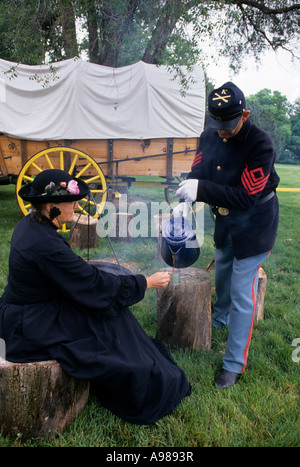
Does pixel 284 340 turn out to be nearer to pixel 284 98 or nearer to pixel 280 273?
pixel 280 273

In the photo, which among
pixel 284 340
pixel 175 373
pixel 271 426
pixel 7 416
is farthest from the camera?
pixel 284 340

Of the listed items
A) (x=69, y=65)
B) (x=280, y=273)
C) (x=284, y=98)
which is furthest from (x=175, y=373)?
(x=284, y=98)

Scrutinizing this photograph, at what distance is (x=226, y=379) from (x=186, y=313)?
1.88 ft

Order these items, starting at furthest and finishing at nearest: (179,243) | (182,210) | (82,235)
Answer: (82,235) → (182,210) → (179,243)

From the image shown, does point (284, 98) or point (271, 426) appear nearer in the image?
point (271, 426)

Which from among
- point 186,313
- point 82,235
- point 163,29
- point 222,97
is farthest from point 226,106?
point 163,29

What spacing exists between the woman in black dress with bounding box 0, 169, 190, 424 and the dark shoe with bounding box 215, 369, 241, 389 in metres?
0.47

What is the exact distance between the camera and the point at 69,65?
6086mm

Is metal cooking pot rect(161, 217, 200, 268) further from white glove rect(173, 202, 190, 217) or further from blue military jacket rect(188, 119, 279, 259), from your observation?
blue military jacket rect(188, 119, 279, 259)

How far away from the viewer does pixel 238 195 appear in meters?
2.28

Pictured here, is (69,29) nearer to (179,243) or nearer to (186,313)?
(179,243)

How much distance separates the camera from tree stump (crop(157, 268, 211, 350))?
9.08ft
